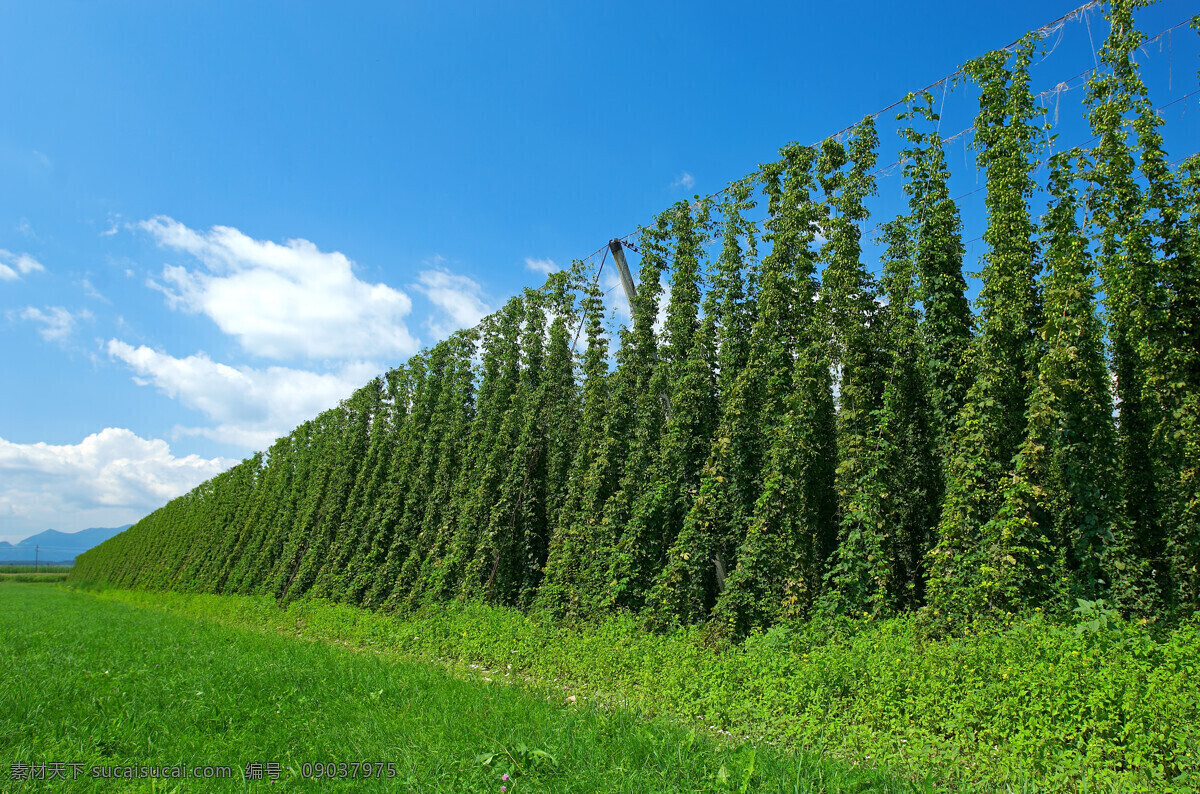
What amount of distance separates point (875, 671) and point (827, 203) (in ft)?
21.0

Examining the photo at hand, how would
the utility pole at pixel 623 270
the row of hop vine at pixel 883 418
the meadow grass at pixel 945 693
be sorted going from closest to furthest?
the meadow grass at pixel 945 693
the row of hop vine at pixel 883 418
the utility pole at pixel 623 270

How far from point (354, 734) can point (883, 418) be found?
639 centimetres

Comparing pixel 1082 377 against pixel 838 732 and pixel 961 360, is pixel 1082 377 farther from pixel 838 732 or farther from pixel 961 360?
pixel 838 732

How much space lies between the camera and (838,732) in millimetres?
4941

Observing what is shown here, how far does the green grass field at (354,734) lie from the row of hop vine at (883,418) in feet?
10.6

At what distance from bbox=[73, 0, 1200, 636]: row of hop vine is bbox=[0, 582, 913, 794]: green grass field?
3.24 meters

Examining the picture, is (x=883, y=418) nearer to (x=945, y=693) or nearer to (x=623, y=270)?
(x=945, y=693)

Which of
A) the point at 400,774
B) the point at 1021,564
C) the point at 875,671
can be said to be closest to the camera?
the point at 400,774

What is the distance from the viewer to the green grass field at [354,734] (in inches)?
154

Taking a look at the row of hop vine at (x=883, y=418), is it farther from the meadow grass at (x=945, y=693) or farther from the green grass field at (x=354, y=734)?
the green grass field at (x=354, y=734)

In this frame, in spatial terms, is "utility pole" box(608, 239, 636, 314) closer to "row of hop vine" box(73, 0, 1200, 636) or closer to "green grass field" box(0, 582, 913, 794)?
"row of hop vine" box(73, 0, 1200, 636)

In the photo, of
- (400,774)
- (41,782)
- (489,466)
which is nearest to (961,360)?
(400,774)

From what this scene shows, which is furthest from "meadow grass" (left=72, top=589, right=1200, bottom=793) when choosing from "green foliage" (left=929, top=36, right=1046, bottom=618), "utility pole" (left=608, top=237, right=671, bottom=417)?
"utility pole" (left=608, top=237, right=671, bottom=417)

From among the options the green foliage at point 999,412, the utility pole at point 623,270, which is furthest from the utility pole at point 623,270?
the green foliage at point 999,412
